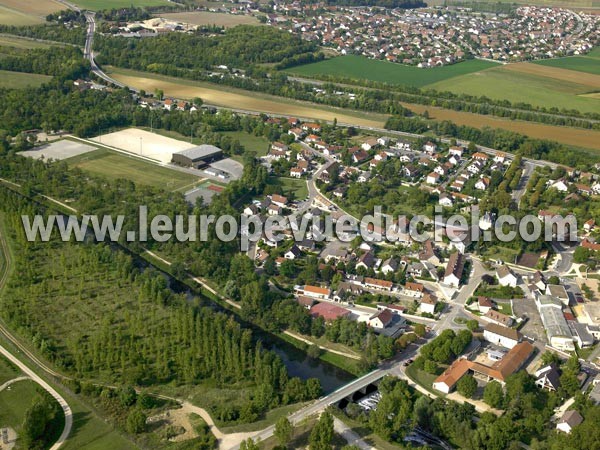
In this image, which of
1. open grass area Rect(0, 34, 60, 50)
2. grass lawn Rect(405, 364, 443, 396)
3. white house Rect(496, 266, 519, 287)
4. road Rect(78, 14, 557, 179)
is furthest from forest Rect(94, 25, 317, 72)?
grass lawn Rect(405, 364, 443, 396)

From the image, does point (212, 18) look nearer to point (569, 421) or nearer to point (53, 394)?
point (53, 394)

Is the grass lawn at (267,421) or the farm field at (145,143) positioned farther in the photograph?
the farm field at (145,143)

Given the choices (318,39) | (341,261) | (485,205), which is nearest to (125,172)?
(341,261)

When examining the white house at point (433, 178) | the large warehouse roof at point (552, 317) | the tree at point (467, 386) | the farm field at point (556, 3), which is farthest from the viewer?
the farm field at point (556, 3)

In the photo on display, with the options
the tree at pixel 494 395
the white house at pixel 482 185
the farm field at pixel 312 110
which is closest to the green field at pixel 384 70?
the farm field at pixel 312 110

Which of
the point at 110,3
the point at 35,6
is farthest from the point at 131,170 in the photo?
the point at 110,3

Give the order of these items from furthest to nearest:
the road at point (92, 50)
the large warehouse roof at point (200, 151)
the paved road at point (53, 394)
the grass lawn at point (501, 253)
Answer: the road at point (92, 50), the large warehouse roof at point (200, 151), the grass lawn at point (501, 253), the paved road at point (53, 394)

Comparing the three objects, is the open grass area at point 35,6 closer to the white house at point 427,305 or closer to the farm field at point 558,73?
the farm field at point 558,73
